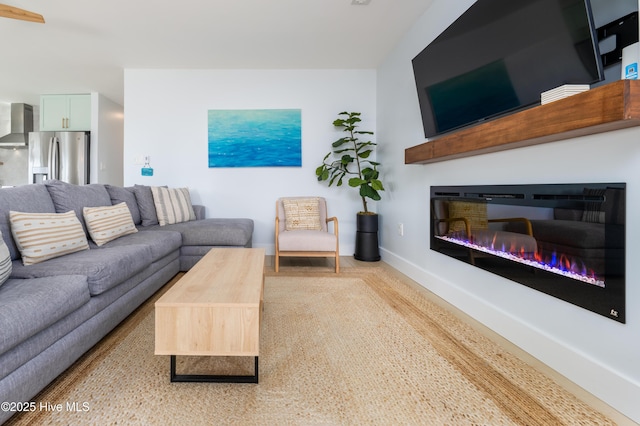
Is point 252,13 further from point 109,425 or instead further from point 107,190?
point 109,425

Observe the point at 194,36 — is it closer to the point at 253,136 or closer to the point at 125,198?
the point at 253,136

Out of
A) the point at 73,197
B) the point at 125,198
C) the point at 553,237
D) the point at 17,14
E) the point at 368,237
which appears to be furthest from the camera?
the point at 368,237

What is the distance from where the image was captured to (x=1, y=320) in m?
0.96

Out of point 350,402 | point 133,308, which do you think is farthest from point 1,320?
point 350,402

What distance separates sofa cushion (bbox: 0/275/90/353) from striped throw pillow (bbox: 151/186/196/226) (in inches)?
75.2

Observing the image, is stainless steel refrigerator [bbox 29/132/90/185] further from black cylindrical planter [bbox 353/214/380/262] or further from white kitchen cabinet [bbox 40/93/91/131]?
black cylindrical planter [bbox 353/214/380/262]

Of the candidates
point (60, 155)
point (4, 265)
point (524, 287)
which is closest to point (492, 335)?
point (524, 287)

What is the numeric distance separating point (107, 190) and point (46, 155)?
10.1 ft

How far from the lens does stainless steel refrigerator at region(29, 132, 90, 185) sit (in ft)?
15.3

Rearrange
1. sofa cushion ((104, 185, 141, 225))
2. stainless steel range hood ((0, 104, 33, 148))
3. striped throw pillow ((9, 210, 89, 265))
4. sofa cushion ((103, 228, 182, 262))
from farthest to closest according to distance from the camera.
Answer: stainless steel range hood ((0, 104, 33, 148))
sofa cushion ((104, 185, 141, 225))
sofa cushion ((103, 228, 182, 262))
striped throw pillow ((9, 210, 89, 265))

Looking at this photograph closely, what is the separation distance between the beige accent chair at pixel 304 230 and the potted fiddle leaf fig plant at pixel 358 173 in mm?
376

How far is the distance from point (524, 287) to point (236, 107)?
148 inches

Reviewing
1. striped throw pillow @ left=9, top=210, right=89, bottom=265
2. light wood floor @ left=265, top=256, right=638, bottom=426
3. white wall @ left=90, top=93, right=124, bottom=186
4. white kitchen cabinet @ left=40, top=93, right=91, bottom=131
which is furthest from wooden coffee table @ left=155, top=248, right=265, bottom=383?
white kitchen cabinet @ left=40, top=93, right=91, bottom=131

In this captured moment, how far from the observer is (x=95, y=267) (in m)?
1.52
